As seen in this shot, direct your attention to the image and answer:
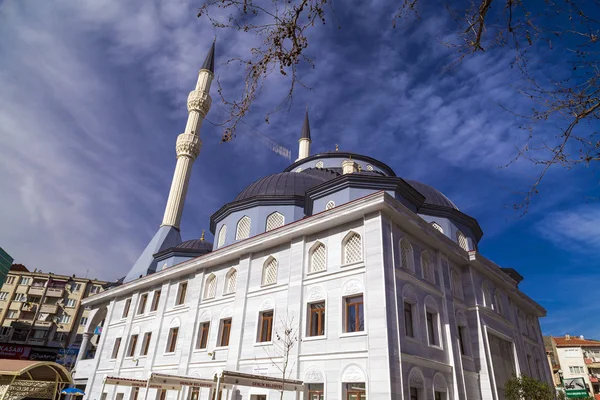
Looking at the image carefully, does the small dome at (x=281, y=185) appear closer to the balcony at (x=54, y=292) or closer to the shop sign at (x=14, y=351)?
the shop sign at (x=14, y=351)

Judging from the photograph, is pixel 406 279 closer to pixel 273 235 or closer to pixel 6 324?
pixel 273 235

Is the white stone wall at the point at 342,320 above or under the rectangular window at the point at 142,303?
under

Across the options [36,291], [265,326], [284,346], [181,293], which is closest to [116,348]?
[181,293]

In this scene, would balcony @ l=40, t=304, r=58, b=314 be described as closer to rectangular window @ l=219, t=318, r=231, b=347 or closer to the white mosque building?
the white mosque building

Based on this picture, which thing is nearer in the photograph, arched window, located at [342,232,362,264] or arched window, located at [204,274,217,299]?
arched window, located at [342,232,362,264]

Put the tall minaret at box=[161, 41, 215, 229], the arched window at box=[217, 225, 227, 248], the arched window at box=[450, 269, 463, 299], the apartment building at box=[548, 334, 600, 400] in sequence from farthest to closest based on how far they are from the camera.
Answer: the apartment building at box=[548, 334, 600, 400] → the tall minaret at box=[161, 41, 215, 229] → the arched window at box=[217, 225, 227, 248] → the arched window at box=[450, 269, 463, 299]

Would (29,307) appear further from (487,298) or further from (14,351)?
(487,298)

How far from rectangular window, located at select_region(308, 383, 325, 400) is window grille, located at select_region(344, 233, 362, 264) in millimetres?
4356

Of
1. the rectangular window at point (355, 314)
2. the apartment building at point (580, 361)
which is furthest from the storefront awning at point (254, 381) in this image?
the apartment building at point (580, 361)

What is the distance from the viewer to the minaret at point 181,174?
29.4m

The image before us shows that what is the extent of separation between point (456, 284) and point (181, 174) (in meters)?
23.2

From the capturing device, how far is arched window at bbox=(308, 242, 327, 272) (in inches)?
614

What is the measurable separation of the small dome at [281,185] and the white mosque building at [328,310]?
0.37ft

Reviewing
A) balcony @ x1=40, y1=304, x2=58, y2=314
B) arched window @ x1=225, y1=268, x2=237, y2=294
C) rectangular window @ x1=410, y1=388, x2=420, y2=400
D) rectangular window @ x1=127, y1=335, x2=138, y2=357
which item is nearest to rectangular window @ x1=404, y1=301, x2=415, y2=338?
rectangular window @ x1=410, y1=388, x2=420, y2=400
